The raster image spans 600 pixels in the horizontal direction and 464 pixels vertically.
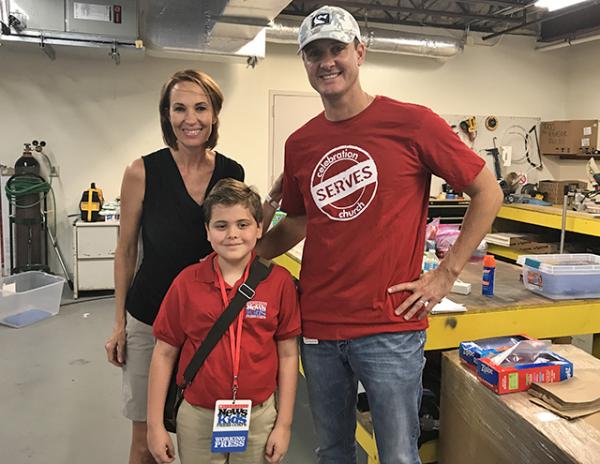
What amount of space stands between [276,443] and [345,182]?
737mm

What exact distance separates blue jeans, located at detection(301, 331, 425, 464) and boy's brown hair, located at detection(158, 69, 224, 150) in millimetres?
733

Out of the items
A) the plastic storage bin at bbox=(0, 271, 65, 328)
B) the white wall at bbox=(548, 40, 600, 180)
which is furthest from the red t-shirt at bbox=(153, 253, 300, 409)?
the white wall at bbox=(548, 40, 600, 180)

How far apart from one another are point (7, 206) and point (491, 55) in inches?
223

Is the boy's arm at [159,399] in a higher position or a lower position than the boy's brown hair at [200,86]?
lower

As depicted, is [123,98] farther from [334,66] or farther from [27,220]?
[334,66]

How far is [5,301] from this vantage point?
403 centimetres

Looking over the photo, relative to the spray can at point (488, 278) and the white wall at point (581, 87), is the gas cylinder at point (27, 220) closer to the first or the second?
the spray can at point (488, 278)

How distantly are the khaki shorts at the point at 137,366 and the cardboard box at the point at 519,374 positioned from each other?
3.53ft

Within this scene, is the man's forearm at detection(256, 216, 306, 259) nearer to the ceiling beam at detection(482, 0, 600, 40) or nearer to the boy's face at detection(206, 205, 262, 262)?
the boy's face at detection(206, 205, 262, 262)

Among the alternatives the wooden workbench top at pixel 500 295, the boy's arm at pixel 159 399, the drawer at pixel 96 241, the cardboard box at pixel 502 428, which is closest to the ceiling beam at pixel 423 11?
the drawer at pixel 96 241

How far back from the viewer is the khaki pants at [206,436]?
1416mm

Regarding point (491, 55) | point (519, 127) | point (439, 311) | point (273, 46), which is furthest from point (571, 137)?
point (439, 311)

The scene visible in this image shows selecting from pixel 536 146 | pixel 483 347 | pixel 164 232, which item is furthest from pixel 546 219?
pixel 164 232

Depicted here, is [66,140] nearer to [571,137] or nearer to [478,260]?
[478,260]
